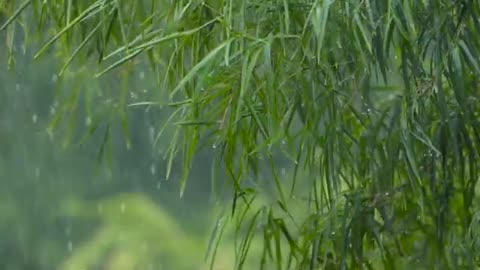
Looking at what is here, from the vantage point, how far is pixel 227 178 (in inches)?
68.7

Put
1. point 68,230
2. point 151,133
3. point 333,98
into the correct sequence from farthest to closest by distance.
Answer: point 68,230 < point 151,133 < point 333,98

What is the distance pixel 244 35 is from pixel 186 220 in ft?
7.44

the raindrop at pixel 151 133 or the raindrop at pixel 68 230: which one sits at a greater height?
the raindrop at pixel 151 133

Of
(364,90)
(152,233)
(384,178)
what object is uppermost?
(364,90)

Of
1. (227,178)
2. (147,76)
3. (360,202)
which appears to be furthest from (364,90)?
(147,76)

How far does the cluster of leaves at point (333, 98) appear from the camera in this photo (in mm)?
1605

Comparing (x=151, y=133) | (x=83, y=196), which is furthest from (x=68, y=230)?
(x=151, y=133)

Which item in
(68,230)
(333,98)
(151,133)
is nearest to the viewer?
(333,98)

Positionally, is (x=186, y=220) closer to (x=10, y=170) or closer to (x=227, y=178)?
(x=10, y=170)

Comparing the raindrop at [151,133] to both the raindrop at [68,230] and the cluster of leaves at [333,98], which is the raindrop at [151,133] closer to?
the raindrop at [68,230]

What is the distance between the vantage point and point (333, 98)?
170cm

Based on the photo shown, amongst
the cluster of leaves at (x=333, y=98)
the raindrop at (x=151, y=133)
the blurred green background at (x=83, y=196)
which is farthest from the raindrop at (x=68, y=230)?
the cluster of leaves at (x=333, y=98)

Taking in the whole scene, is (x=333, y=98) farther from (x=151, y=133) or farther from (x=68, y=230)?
(x=68, y=230)

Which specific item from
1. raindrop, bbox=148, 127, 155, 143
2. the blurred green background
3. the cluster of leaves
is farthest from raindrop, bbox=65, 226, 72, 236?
the cluster of leaves
